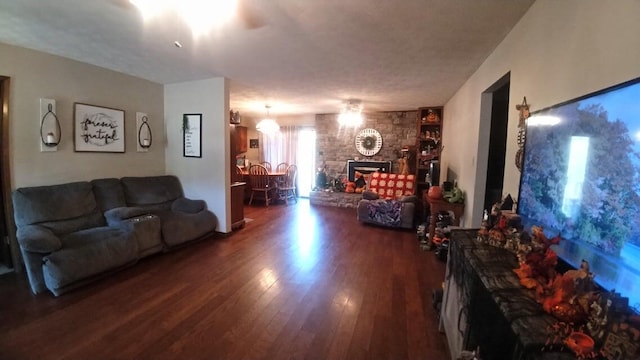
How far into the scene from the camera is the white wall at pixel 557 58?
98 cm

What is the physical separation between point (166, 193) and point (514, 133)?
4.35 metres

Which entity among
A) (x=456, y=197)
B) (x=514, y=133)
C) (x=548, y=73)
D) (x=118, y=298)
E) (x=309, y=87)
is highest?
(x=309, y=87)

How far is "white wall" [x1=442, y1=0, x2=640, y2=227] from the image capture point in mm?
983

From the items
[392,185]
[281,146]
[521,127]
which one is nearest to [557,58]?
[521,127]

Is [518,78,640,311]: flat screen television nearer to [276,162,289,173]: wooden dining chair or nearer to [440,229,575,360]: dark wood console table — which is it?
[440,229,575,360]: dark wood console table

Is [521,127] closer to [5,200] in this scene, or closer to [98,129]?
[98,129]

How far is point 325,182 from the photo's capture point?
6.78m

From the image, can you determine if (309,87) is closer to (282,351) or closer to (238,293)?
(238,293)

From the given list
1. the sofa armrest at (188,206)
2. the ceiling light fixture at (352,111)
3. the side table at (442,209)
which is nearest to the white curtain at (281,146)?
the ceiling light fixture at (352,111)

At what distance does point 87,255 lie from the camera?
7.87 ft

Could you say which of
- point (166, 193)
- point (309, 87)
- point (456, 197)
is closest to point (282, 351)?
point (456, 197)

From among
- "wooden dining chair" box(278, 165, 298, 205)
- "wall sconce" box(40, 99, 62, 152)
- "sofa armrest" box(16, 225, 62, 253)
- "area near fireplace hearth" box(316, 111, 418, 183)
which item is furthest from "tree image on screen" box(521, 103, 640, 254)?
"wooden dining chair" box(278, 165, 298, 205)

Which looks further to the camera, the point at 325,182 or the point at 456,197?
the point at 325,182

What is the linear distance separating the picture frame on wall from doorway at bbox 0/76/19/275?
547 mm
